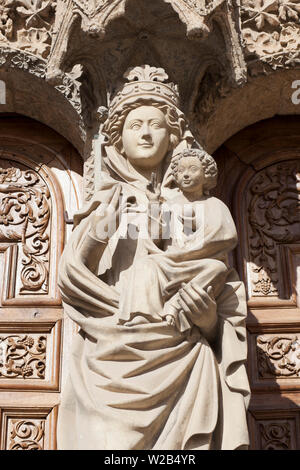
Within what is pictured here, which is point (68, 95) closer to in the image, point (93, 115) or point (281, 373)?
point (93, 115)

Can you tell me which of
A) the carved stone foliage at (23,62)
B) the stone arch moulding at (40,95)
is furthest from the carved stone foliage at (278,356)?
the carved stone foliage at (23,62)

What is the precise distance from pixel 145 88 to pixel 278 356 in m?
1.45

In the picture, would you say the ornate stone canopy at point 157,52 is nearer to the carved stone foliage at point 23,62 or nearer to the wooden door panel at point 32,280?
the carved stone foliage at point 23,62

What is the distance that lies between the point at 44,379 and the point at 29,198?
1.03m

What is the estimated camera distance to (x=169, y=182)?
11.2 feet

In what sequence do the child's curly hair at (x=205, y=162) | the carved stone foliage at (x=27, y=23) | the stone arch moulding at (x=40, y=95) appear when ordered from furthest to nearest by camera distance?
the carved stone foliage at (x=27, y=23) → the stone arch moulding at (x=40, y=95) → the child's curly hair at (x=205, y=162)

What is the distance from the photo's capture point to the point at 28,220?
4.02 m

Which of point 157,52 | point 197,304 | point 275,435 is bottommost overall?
point 275,435

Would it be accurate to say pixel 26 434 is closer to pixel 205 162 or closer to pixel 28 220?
pixel 28 220

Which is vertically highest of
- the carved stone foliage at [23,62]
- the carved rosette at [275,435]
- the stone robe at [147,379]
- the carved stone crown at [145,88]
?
the carved stone foliage at [23,62]

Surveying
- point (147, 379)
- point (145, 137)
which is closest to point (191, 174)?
point (145, 137)

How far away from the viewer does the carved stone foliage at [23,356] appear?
3.62m

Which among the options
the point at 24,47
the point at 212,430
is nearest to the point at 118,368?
the point at 212,430

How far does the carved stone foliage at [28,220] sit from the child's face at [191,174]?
1044 mm
